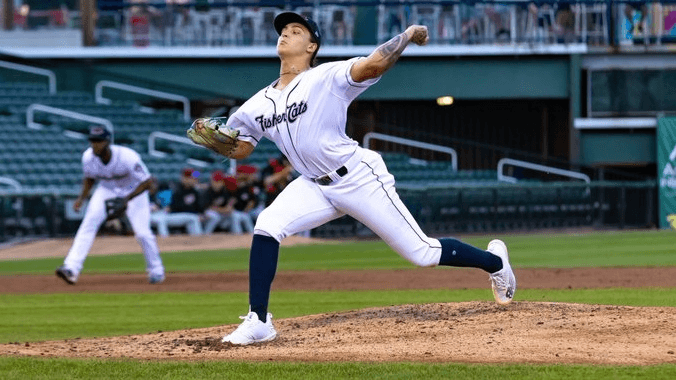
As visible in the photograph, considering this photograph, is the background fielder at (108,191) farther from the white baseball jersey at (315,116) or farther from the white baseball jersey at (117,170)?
the white baseball jersey at (315,116)

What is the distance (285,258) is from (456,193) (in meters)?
6.41

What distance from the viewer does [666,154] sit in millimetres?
28625

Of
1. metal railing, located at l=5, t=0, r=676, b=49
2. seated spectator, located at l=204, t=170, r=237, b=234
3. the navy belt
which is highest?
metal railing, located at l=5, t=0, r=676, b=49

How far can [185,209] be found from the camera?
21.9 metres

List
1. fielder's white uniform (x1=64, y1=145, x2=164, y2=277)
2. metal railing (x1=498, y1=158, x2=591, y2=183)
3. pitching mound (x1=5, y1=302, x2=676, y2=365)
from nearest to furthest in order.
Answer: pitching mound (x1=5, y1=302, x2=676, y2=365) → fielder's white uniform (x1=64, y1=145, x2=164, y2=277) → metal railing (x1=498, y1=158, x2=591, y2=183)

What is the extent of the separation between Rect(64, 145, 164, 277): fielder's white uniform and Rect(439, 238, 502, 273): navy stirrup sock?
6166 mm

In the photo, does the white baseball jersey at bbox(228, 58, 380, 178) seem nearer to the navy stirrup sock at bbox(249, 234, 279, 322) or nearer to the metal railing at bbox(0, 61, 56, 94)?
the navy stirrup sock at bbox(249, 234, 279, 322)

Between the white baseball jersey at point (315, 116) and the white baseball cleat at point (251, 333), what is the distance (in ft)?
3.15

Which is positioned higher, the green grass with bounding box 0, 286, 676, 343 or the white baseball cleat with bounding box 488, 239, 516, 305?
the white baseball cleat with bounding box 488, 239, 516, 305

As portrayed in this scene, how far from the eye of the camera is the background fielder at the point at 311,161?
7430mm

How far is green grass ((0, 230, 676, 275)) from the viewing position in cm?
1609

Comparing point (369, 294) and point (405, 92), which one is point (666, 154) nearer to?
point (405, 92)

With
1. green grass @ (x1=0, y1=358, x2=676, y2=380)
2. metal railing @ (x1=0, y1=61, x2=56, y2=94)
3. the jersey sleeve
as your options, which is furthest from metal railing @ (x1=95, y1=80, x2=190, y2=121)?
green grass @ (x1=0, y1=358, x2=676, y2=380)

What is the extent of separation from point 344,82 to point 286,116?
1.41 feet
